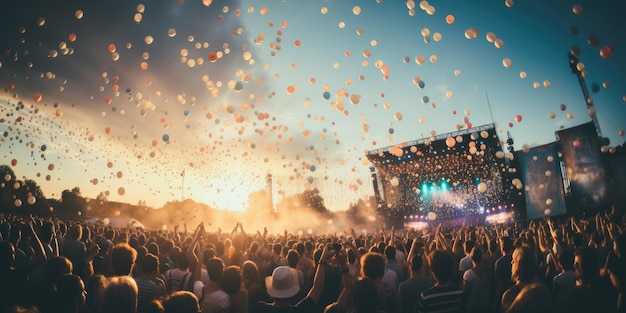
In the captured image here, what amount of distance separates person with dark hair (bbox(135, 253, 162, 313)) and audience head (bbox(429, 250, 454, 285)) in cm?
256

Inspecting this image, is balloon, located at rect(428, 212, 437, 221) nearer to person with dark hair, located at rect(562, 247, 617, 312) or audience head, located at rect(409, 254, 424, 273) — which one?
audience head, located at rect(409, 254, 424, 273)

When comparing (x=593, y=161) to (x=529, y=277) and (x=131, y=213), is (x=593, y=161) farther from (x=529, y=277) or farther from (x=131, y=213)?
(x=131, y=213)

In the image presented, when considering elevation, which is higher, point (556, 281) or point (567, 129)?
point (567, 129)

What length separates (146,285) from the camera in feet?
9.82

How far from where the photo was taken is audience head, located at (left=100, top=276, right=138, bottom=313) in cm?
215

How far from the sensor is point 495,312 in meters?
4.17

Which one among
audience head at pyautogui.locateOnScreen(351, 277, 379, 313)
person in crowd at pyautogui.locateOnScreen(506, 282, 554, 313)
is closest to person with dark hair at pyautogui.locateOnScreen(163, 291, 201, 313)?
audience head at pyautogui.locateOnScreen(351, 277, 379, 313)

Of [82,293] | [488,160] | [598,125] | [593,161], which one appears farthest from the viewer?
[488,160]

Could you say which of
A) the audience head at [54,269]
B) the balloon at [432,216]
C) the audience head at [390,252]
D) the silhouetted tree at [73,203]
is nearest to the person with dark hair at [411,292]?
the audience head at [390,252]

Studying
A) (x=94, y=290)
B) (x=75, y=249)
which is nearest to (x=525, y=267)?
(x=94, y=290)

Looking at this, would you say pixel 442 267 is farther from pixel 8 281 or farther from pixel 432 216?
pixel 432 216

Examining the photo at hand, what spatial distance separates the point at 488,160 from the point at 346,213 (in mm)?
27948

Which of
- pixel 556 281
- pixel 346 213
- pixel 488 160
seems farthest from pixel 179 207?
pixel 556 281

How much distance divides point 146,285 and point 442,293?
2685 millimetres
